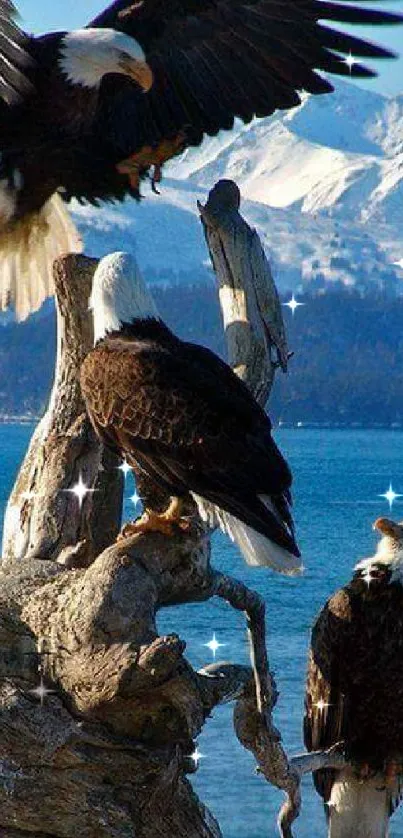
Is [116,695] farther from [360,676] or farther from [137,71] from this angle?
[137,71]

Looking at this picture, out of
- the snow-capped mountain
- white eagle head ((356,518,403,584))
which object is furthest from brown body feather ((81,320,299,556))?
the snow-capped mountain

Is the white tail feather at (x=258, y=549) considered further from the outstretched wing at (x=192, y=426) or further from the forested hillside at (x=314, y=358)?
the forested hillside at (x=314, y=358)

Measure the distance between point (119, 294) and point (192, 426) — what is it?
35 cm

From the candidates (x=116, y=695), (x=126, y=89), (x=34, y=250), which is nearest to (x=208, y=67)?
(x=126, y=89)

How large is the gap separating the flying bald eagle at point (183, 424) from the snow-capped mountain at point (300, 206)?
288 feet

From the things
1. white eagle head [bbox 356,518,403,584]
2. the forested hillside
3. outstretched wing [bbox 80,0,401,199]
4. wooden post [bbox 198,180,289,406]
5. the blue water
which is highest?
outstretched wing [bbox 80,0,401,199]

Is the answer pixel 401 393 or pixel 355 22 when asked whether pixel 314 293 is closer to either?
pixel 401 393

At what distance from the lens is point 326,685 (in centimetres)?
513

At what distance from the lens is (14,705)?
3885mm

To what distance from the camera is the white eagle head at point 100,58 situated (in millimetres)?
5539

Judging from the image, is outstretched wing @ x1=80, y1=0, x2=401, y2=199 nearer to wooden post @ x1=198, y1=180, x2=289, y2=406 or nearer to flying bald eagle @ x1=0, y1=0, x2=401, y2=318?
flying bald eagle @ x1=0, y1=0, x2=401, y2=318

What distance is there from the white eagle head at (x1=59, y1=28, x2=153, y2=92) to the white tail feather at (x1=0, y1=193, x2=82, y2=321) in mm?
451

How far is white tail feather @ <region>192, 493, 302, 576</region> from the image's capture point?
12.5ft

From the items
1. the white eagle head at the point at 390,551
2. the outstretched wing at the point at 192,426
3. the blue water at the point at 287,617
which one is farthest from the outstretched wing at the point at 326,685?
the blue water at the point at 287,617
